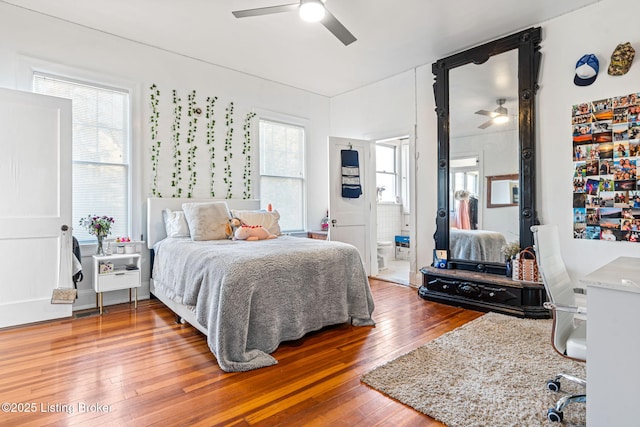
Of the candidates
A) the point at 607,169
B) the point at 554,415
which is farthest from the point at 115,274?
the point at 607,169

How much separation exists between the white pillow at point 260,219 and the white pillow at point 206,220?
186mm

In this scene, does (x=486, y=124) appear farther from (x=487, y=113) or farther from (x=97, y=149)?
(x=97, y=149)

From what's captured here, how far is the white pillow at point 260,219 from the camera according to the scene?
415cm

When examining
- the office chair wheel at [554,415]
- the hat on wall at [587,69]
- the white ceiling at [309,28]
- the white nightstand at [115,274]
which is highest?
the white ceiling at [309,28]

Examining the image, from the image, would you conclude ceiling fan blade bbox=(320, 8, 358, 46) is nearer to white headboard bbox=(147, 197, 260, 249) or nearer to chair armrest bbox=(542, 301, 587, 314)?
chair armrest bbox=(542, 301, 587, 314)

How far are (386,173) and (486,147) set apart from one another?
3127 mm

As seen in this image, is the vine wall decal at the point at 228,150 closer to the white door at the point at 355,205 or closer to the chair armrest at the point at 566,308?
the white door at the point at 355,205

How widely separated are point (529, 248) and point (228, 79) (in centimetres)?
433

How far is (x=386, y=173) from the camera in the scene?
277 inches

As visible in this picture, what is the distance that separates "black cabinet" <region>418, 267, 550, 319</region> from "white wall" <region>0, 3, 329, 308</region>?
288 centimetres

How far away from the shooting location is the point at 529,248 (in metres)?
3.59

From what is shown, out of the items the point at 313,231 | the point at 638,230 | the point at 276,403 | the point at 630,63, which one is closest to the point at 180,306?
the point at 276,403

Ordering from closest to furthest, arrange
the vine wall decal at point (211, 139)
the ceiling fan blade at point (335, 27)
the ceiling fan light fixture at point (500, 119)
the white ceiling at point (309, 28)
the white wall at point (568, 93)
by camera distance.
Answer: the ceiling fan blade at point (335, 27) < the white wall at point (568, 93) < the white ceiling at point (309, 28) < the ceiling fan light fixture at point (500, 119) < the vine wall decal at point (211, 139)

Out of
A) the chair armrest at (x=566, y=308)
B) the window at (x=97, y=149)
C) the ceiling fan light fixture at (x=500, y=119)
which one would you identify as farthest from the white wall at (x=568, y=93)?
the window at (x=97, y=149)
